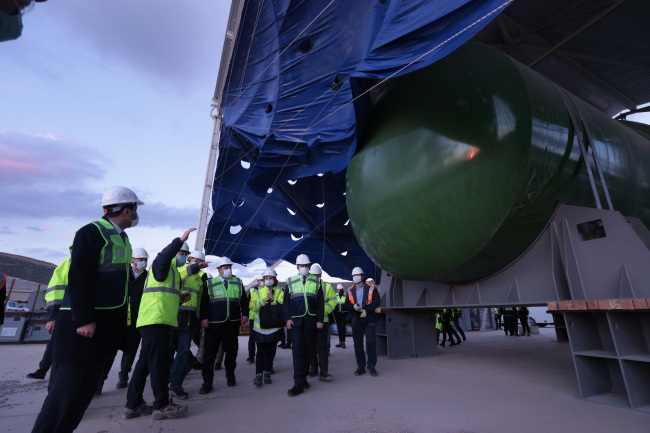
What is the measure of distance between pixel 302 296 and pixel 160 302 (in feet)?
5.55

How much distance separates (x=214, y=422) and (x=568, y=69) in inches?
496

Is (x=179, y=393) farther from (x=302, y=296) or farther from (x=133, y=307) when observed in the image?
(x=302, y=296)

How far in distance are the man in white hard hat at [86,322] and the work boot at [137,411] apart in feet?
3.88

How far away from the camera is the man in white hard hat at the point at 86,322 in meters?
1.93

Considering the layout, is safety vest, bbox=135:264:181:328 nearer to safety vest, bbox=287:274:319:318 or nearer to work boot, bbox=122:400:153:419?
work boot, bbox=122:400:153:419

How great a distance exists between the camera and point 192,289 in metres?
4.22

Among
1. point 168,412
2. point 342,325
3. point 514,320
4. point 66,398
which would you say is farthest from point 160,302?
point 514,320

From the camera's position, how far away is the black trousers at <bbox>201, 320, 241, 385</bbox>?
13.3 ft

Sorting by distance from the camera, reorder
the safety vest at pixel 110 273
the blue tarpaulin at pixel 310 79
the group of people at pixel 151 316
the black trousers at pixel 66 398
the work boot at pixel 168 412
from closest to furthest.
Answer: the black trousers at pixel 66 398
the group of people at pixel 151 316
the safety vest at pixel 110 273
the work boot at pixel 168 412
the blue tarpaulin at pixel 310 79

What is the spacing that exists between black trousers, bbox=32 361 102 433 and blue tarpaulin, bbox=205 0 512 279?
339 cm

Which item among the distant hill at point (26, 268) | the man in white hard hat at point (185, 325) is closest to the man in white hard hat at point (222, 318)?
the man in white hard hat at point (185, 325)

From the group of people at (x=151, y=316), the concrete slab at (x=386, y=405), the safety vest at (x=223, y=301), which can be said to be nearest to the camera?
the group of people at (x=151, y=316)

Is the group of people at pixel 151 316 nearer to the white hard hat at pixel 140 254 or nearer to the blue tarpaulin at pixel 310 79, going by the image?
the white hard hat at pixel 140 254

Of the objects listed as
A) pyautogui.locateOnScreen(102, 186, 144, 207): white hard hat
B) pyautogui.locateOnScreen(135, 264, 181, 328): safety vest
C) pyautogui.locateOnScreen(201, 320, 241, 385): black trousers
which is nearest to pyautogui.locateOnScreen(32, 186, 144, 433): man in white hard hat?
pyautogui.locateOnScreen(102, 186, 144, 207): white hard hat
